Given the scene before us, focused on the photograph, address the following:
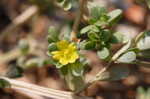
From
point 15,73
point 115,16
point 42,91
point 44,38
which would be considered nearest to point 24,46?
point 15,73

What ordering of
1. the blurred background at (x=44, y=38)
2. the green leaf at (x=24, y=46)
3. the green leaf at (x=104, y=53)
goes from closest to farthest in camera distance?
the green leaf at (x=104, y=53), the green leaf at (x=24, y=46), the blurred background at (x=44, y=38)

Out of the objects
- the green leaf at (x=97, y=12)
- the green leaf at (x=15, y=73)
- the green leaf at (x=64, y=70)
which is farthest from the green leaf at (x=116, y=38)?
the green leaf at (x=15, y=73)

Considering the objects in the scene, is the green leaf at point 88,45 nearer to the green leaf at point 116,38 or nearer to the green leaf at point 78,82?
the green leaf at point 116,38

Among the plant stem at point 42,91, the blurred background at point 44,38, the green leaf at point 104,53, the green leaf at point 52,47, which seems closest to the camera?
the green leaf at point 104,53

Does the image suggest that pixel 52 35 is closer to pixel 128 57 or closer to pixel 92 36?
pixel 92 36

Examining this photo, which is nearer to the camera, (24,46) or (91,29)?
(91,29)

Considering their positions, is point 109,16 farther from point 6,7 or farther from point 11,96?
point 6,7

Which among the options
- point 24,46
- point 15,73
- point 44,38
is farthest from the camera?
point 44,38
